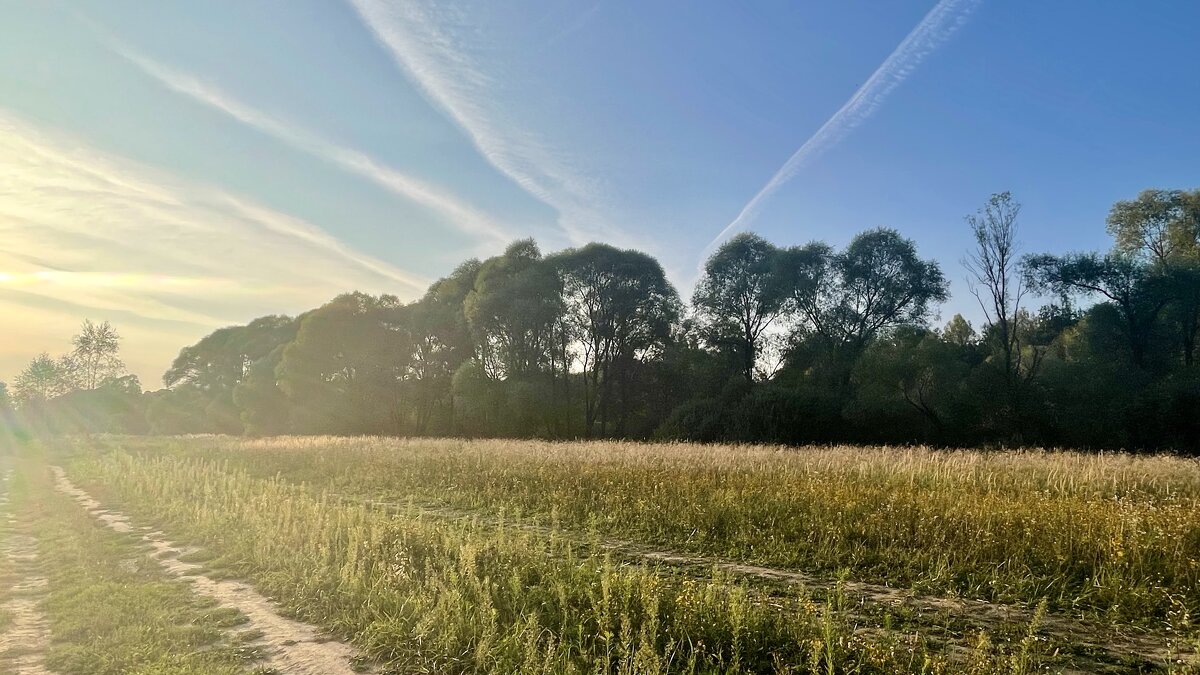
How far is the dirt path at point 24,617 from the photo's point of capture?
19.3 ft

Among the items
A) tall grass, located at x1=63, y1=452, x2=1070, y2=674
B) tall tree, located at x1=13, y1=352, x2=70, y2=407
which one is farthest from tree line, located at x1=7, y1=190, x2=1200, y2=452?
tall tree, located at x1=13, y1=352, x2=70, y2=407

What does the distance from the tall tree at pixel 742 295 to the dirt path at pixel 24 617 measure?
37.0 m

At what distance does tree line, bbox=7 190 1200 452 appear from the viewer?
98.1ft

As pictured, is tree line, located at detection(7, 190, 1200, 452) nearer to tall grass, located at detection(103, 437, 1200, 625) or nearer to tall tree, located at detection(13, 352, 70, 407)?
tall grass, located at detection(103, 437, 1200, 625)

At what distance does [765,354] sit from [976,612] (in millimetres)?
37022

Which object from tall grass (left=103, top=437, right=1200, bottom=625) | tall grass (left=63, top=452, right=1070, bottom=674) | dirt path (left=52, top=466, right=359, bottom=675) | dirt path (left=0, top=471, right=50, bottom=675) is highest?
tall grass (left=103, top=437, right=1200, bottom=625)

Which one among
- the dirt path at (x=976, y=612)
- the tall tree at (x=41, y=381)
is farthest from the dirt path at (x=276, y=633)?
the tall tree at (x=41, y=381)

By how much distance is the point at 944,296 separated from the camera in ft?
129

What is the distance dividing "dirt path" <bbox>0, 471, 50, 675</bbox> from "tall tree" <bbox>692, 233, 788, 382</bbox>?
1458 inches

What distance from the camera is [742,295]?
42625 millimetres

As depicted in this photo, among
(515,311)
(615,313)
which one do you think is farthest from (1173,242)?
(515,311)

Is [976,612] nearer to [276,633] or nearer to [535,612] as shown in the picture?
[535,612]

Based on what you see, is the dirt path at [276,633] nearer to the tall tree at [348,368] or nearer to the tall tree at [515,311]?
the tall tree at [515,311]

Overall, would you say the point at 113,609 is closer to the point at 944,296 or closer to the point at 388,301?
the point at 944,296
